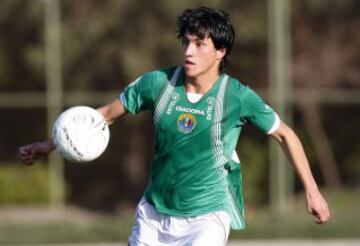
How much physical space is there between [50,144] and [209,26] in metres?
A: 1.20

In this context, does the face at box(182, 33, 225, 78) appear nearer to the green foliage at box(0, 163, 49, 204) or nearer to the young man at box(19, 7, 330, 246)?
the young man at box(19, 7, 330, 246)

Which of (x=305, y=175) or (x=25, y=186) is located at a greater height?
(x=305, y=175)

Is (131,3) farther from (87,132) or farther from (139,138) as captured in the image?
(87,132)

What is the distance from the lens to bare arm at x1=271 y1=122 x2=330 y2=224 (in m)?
6.04

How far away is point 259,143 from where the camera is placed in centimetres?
1562

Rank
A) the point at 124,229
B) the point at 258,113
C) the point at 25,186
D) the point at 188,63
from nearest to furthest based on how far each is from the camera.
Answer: the point at 188,63 → the point at 258,113 → the point at 124,229 → the point at 25,186

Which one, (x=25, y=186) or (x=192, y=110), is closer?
(x=192, y=110)

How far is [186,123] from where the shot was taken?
6012mm

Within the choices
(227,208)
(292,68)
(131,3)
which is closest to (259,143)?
(292,68)

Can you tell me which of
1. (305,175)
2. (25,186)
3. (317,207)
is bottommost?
(25,186)

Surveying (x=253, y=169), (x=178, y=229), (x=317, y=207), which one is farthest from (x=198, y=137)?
(x=253, y=169)

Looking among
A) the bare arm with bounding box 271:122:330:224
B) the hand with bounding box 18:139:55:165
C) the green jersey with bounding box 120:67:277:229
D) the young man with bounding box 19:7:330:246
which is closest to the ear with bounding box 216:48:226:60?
the young man with bounding box 19:7:330:246

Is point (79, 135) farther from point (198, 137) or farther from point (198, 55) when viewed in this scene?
point (198, 55)

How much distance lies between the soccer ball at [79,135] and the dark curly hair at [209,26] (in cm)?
72
